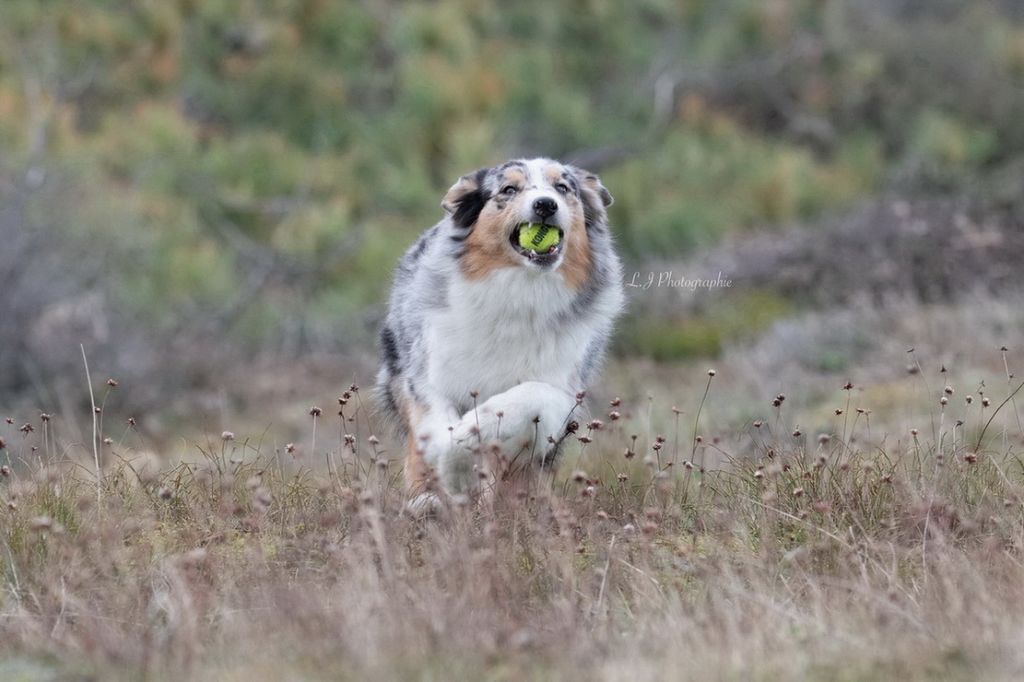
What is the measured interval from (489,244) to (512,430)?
0.96m

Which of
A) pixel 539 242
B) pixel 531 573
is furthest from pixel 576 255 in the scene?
pixel 531 573

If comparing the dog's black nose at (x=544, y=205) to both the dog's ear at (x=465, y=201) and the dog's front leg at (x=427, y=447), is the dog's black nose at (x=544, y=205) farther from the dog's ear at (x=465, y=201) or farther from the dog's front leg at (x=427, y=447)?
the dog's front leg at (x=427, y=447)

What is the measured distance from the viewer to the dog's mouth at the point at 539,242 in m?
5.98

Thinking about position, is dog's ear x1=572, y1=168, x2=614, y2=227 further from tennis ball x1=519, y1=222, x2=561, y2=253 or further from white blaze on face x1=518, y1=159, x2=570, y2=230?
tennis ball x1=519, y1=222, x2=561, y2=253

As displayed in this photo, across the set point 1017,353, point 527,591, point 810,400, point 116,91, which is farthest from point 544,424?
point 116,91

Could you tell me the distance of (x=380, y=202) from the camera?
13.9 meters

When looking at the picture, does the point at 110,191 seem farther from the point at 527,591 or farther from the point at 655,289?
the point at 527,591

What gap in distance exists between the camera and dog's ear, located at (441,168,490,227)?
6.28m

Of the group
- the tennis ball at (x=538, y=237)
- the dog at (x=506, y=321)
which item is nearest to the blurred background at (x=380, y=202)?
the dog at (x=506, y=321)

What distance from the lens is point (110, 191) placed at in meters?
13.1

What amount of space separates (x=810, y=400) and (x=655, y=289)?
3.81 m

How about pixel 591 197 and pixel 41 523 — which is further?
pixel 591 197

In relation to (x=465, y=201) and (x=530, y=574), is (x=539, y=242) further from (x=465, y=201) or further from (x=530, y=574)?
(x=530, y=574)

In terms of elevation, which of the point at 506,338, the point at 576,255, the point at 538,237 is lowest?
the point at 506,338
